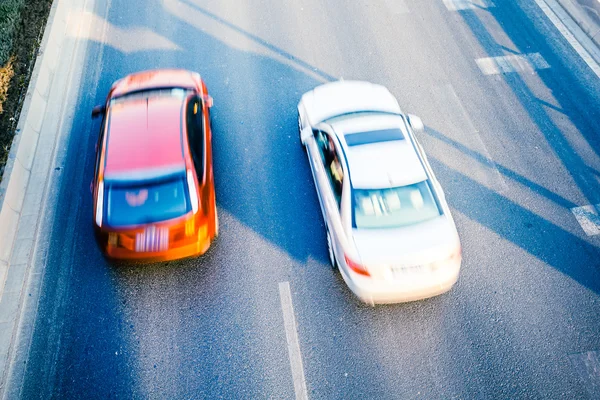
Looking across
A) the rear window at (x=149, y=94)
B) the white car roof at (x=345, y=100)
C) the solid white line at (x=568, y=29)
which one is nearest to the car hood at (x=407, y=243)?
the white car roof at (x=345, y=100)

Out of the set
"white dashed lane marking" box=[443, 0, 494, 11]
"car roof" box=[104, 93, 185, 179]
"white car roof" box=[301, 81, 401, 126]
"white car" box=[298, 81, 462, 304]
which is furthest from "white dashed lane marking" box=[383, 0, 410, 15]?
"car roof" box=[104, 93, 185, 179]

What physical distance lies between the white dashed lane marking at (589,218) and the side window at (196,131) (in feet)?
20.2

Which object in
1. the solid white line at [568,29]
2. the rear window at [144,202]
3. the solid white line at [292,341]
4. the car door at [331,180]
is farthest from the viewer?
the solid white line at [568,29]

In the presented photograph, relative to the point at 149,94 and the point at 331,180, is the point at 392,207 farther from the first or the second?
the point at 149,94

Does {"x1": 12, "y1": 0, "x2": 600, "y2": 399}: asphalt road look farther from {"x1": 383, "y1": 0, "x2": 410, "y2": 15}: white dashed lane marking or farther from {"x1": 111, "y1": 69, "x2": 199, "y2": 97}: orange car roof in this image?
{"x1": 111, "y1": 69, "x2": 199, "y2": 97}: orange car roof

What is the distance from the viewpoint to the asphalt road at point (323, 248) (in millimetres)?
5312

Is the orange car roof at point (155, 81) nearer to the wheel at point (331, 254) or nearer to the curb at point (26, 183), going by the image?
the curb at point (26, 183)

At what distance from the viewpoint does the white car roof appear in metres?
6.71

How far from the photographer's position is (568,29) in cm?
972

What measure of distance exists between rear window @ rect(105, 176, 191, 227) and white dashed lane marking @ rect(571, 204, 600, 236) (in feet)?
20.5

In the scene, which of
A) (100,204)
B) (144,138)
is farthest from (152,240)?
(144,138)

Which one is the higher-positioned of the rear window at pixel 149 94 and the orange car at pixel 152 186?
the rear window at pixel 149 94

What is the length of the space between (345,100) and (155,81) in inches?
129

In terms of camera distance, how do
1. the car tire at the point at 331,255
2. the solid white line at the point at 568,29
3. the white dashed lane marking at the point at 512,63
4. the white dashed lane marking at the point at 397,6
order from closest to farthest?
1. the car tire at the point at 331,255
2. the white dashed lane marking at the point at 512,63
3. the solid white line at the point at 568,29
4. the white dashed lane marking at the point at 397,6
